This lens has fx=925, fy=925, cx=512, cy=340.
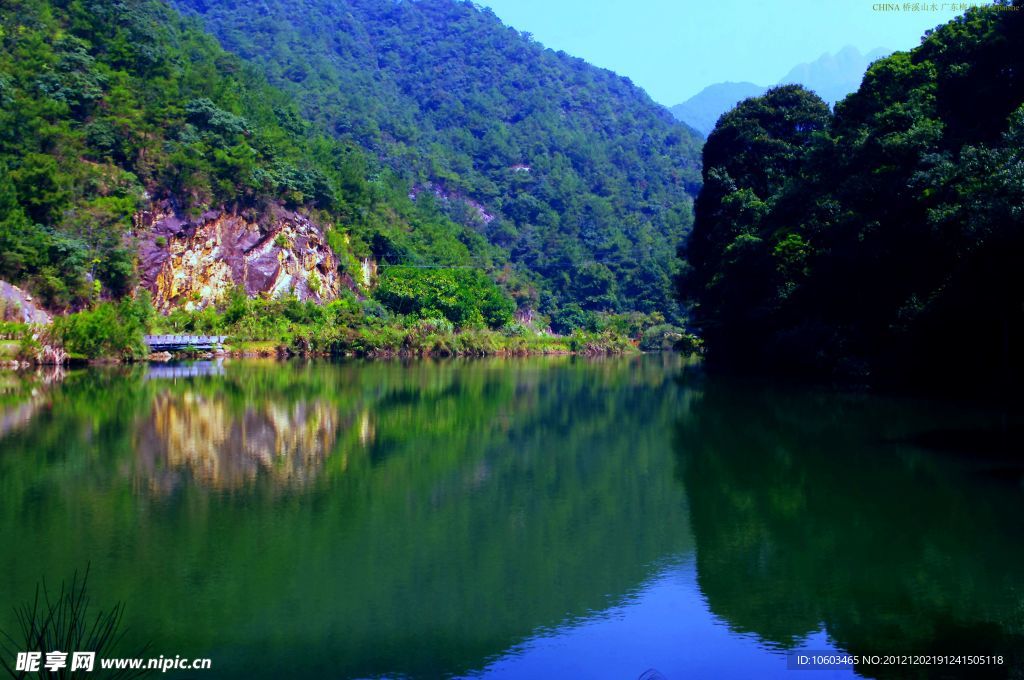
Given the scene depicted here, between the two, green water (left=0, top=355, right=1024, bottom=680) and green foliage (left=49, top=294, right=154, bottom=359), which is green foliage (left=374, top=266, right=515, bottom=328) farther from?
green water (left=0, top=355, right=1024, bottom=680)

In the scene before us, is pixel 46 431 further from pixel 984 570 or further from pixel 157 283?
pixel 157 283

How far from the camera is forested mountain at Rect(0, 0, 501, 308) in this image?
50375 mm

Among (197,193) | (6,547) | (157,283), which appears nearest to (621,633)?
(6,547)

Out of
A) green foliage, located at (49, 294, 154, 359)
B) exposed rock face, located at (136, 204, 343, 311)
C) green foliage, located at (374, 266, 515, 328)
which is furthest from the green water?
green foliage, located at (374, 266, 515, 328)

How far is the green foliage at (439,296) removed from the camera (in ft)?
239

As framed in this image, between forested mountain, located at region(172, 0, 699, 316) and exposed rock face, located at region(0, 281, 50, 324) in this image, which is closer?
A: exposed rock face, located at region(0, 281, 50, 324)

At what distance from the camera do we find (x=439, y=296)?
73812mm

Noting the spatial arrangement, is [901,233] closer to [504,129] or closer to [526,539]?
[526,539]

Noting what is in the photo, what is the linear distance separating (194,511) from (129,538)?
56.7 inches

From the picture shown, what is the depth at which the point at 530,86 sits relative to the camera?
6186 inches

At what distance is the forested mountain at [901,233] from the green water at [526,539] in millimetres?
3347

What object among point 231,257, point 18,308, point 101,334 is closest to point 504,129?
point 231,257

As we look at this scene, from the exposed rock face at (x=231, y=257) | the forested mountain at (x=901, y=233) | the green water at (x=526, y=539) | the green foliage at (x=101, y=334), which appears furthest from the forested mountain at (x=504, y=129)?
the green water at (x=526, y=539)

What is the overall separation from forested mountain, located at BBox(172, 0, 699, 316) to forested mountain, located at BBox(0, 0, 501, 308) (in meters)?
11.1
